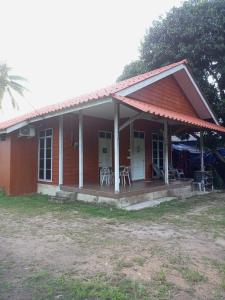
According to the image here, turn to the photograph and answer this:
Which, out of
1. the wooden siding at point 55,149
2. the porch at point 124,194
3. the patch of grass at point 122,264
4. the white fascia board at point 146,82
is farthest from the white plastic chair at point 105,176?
the patch of grass at point 122,264

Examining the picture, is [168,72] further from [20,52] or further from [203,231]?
[20,52]

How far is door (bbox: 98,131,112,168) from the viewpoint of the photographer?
11664 millimetres

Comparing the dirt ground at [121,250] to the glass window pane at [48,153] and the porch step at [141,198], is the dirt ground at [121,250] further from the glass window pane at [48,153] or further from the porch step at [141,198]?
the glass window pane at [48,153]

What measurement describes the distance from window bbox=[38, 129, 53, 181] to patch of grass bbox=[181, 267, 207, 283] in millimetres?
7681

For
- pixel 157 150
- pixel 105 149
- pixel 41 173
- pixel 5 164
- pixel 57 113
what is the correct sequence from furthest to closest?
1. pixel 157 150
2. pixel 105 149
3. pixel 41 173
4. pixel 5 164
5. pixel 57 113

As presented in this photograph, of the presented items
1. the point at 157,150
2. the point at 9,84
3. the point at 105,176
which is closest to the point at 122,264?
the point at 105,176

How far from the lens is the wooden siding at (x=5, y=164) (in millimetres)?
10609

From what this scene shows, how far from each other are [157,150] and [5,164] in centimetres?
677

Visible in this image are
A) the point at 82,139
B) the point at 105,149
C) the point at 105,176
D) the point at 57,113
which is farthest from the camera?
the point at 105,149

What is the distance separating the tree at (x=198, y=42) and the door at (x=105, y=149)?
5004 mm

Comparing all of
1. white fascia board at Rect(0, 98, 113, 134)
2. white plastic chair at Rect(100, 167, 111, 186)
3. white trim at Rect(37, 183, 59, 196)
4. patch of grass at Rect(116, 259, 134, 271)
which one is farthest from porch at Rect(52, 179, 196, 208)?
patch of grass at Rect(116, 259, 134, 271)

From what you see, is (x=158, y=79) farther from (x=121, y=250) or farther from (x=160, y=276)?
(x=160, y=276)

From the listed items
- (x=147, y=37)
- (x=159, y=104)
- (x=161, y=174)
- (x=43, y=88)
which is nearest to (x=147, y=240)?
(x=159, y=104)

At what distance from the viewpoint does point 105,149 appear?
11867mm
